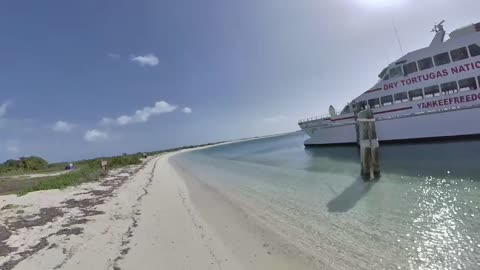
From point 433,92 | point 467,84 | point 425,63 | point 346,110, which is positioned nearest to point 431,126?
point 433,92

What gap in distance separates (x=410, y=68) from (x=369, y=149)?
14919mm

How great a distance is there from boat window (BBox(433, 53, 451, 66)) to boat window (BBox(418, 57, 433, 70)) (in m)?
0.38

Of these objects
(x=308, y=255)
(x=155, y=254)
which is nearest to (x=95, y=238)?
(x=155, y=254)

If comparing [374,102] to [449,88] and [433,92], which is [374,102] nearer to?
[433,92]

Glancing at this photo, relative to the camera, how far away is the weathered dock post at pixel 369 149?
14.9 meters

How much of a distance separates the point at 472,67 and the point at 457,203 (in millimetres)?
18563

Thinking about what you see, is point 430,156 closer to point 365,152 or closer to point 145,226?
point 365,152

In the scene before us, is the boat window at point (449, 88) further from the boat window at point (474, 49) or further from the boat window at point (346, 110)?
the boat window at point (346, 110)

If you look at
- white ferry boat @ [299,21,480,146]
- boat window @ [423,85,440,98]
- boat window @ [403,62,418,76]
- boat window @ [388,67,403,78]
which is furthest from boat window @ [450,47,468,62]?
boat window @ [388,67,403,78]

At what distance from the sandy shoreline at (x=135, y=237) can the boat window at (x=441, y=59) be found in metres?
22.0

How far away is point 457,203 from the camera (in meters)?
8.81

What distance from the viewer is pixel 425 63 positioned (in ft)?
80.8

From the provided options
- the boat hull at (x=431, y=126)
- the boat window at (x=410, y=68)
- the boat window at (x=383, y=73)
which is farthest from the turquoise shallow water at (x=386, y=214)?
the boat window at (x=383, y=73)

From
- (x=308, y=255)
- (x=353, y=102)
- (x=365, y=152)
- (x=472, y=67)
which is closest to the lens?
(x=308, y=255)
